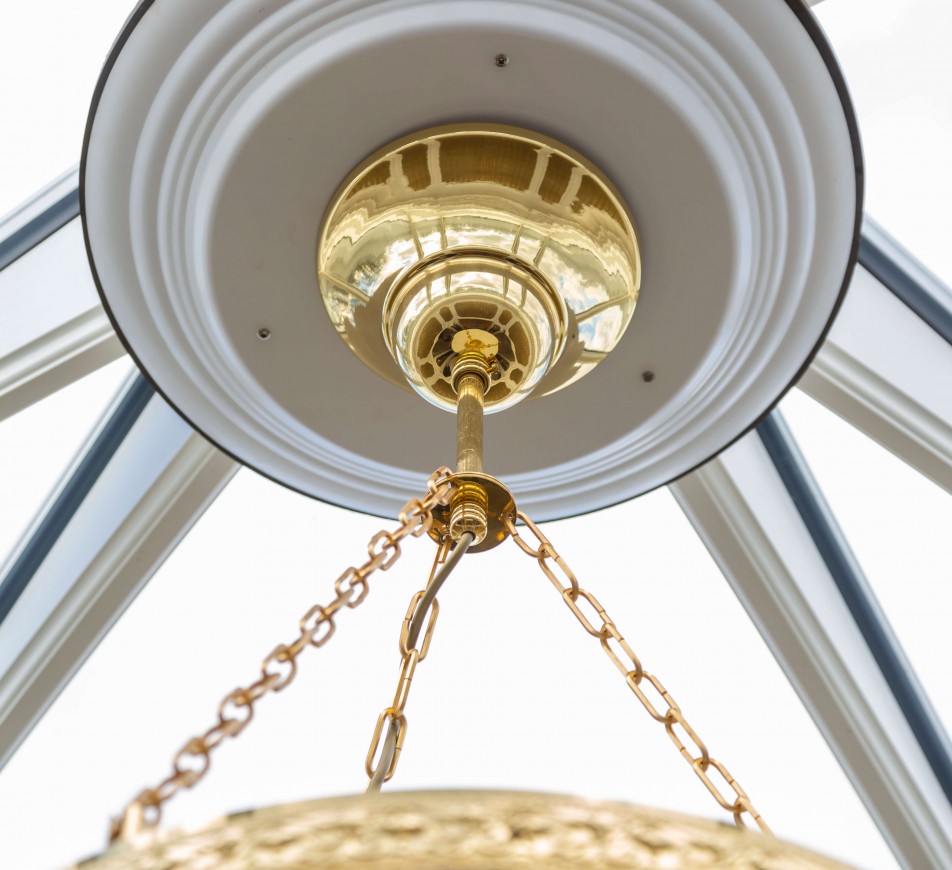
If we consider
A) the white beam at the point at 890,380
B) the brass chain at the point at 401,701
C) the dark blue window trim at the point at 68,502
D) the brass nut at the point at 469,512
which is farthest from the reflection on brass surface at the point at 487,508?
the dark blue window trim at the point at 68,502

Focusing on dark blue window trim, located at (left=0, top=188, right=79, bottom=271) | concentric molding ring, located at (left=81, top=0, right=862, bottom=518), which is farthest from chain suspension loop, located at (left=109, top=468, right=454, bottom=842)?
dark blue window trim, located at (left=0, top=188, right=79, bottom=271)

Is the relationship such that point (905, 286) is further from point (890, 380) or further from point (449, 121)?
point (449, 121)

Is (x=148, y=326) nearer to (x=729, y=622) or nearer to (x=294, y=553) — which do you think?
(x=294, y=553)

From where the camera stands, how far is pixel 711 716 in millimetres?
4051

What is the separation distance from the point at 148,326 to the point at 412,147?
0.67 m

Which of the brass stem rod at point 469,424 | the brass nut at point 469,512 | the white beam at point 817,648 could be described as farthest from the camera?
the white beam at point 817,648

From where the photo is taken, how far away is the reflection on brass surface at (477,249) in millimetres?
1924

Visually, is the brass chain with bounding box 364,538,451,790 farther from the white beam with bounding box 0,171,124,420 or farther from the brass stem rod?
the white beam with bounding box 0,171,124,420

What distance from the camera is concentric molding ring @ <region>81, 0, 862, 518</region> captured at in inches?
68.6

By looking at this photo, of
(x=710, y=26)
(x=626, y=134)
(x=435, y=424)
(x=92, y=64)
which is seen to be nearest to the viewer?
(x=710, y=26)

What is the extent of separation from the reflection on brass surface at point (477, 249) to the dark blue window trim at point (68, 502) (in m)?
1.68

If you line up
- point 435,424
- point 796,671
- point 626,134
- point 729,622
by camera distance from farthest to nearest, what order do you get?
1. point 729,622
2. point 796,671
3. point 435,424
4. point 626,134

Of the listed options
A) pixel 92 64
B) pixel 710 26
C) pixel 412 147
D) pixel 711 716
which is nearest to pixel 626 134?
pixel 710 26

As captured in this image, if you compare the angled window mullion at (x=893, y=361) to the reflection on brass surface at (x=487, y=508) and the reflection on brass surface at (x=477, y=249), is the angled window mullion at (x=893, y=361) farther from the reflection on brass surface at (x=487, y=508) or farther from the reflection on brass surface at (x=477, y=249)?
the reflection on brass surface at (x=487, y=508)
